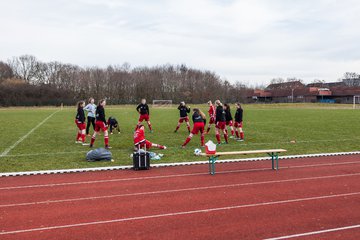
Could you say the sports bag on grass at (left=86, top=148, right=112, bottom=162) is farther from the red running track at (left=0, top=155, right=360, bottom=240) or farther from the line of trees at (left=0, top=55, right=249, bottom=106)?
the line of trees at (left=0, top=55, right=249, bottom=106)

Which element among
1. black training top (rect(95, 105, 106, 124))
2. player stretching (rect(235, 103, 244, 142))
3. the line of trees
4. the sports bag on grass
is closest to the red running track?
the sports bag on grass

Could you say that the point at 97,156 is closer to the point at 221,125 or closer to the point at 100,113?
the point at 100,113

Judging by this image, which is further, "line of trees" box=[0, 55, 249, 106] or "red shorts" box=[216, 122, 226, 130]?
"line of trees" box=[0, 55, 249, 106]

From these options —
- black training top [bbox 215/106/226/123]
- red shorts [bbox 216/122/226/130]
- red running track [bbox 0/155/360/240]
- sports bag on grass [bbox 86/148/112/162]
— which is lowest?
red running track [bbox 0/155/360/240]

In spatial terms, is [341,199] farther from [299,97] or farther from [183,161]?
[299,97]

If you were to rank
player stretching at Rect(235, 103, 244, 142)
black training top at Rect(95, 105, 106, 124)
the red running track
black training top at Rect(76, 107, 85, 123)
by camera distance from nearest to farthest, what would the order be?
the red running track, black training top at Rect(95, 105, 106, 124), black training top at Rect(76, 107, 85, 123), player stretching at Rect(235, 103, 244, 142)

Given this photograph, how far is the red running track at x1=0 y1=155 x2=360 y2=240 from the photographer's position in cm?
618

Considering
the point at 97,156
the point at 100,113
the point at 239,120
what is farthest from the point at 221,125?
the point at 97,156

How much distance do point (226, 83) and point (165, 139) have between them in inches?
3502

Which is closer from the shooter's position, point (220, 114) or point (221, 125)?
point (220, 114)

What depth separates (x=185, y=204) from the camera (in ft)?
25.0

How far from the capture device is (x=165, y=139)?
1803cm

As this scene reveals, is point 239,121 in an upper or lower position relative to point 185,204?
upper

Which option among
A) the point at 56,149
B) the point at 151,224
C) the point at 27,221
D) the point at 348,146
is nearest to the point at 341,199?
the point at 151,224
